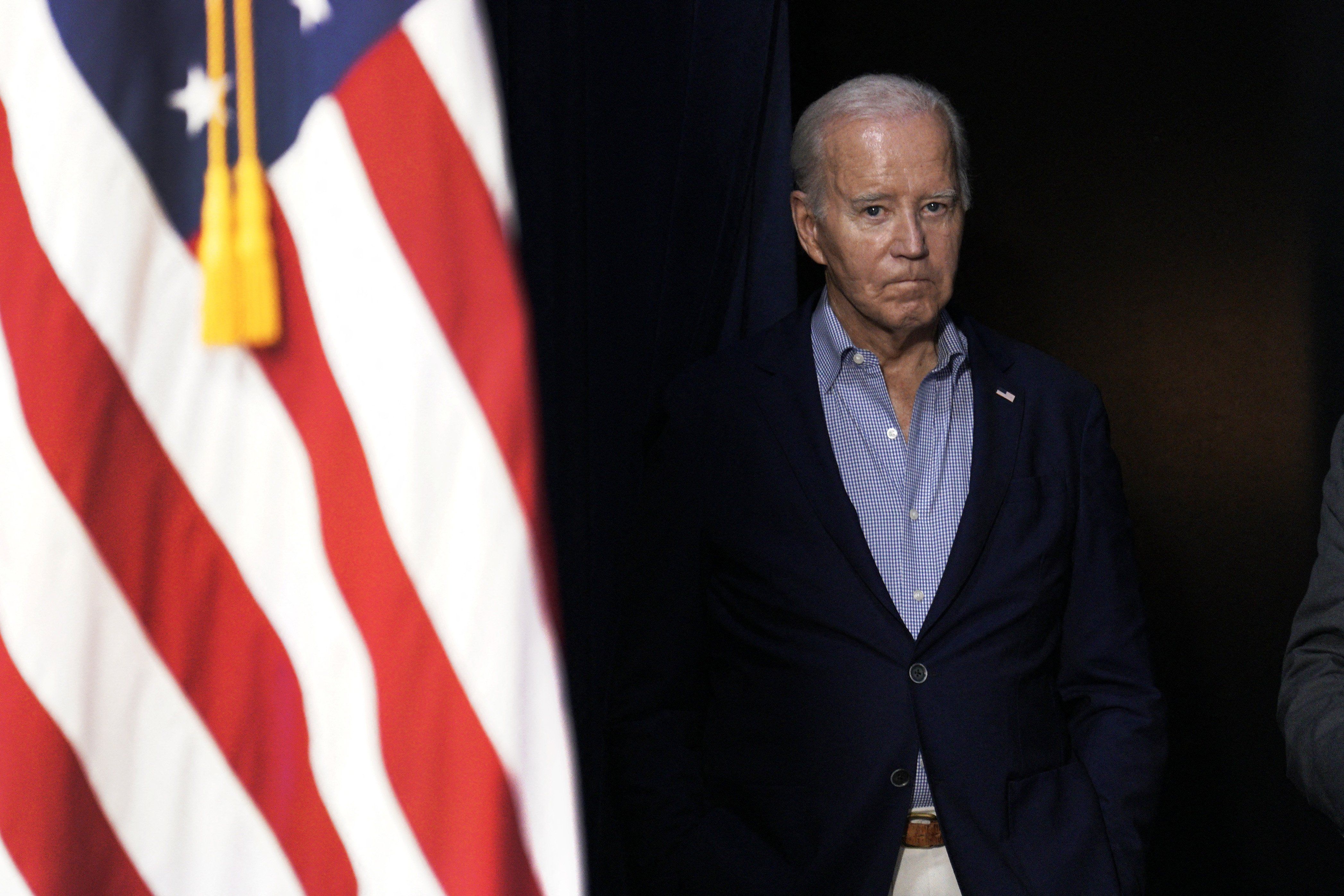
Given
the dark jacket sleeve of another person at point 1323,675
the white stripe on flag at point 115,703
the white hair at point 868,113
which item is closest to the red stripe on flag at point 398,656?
the white stripe on flag at point 115,703

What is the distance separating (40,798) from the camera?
0.94m

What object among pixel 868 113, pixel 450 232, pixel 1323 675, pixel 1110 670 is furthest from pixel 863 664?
pixel 450 232

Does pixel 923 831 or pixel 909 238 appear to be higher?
pixel 909 238

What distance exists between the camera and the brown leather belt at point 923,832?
5.23 ft

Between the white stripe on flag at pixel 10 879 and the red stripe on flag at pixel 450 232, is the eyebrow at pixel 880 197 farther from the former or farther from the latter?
the white stripe on flag at pixel 10 879

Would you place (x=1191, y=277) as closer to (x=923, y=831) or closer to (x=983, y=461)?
(x=983, y=461)

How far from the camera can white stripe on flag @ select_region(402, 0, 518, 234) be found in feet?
3.31

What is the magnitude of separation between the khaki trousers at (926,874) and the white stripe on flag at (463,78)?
98 cm

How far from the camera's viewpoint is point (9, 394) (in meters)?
0.94

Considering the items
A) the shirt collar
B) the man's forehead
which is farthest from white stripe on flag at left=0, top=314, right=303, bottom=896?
the man's forehead

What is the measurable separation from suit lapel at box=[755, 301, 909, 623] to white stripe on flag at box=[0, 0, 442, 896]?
2.50 feet

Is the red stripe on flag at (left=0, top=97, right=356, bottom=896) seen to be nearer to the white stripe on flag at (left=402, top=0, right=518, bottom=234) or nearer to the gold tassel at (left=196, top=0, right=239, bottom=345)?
the gold tassel at (left=196, top=0, right=239, bottom=345)

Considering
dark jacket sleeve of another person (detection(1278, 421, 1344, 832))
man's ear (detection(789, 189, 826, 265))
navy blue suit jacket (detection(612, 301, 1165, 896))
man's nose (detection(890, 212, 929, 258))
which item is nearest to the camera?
dark jacket sleeve of another person (detection(1278, 421, 1344, 832))

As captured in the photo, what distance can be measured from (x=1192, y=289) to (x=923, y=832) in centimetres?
135
